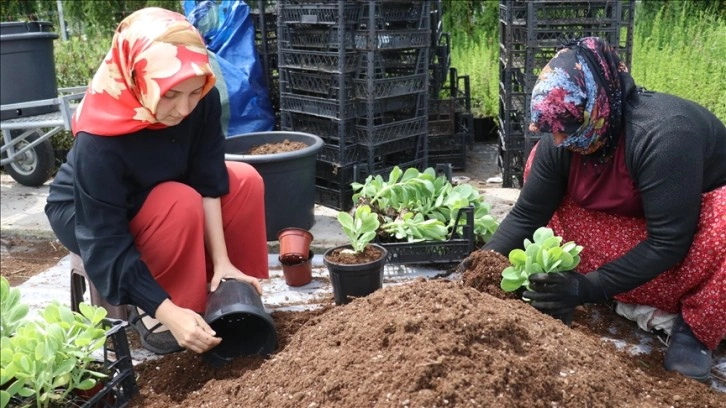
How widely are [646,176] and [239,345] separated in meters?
1.30

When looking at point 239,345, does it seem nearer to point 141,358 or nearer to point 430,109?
point 141,358

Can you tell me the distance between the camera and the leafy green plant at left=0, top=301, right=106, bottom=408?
1.46m

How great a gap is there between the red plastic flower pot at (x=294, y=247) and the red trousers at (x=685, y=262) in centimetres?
102

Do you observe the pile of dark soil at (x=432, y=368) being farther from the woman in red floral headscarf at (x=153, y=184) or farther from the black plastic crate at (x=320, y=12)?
the black plastic crate at (x=320, y=12)

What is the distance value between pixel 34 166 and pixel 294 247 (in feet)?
8.17

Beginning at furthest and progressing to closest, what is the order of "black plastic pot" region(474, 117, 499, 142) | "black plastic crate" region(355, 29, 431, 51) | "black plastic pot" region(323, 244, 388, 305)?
"black plastic pot" region(474, 117, 499, 142) → "black plastic crate" region(355, 29, 431, 51) → "black plastic pot" region(323, 244, 388, 305)

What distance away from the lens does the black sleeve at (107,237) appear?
1.92 meters

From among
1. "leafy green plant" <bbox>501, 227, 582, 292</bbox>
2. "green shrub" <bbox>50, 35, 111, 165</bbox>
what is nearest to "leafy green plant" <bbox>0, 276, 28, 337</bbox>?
"leafy green plant" <bbox>501, 227, 582, 292</bbox>

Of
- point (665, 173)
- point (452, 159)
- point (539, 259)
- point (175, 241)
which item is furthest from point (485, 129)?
point (175, 241)

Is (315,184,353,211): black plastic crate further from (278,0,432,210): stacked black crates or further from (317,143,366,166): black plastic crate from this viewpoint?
(317,143,366,166): black plastic crate

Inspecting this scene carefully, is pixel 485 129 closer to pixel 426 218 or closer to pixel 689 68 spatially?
pixel 689 68

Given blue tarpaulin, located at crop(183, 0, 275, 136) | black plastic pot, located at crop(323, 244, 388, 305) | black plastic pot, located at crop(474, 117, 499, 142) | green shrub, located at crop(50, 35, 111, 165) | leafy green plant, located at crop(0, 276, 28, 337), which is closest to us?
leafy green plant, located at crop(0, 276, 28, 337)

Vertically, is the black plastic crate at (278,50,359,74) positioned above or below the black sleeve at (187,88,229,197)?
above

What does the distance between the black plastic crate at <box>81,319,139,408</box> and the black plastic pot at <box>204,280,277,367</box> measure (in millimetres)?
245
